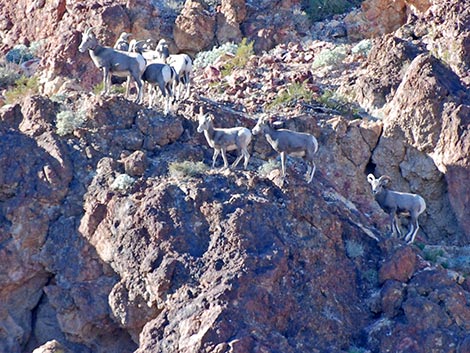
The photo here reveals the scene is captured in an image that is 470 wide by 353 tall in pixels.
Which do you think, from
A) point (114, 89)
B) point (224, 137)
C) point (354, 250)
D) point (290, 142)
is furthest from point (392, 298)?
point (114, 89)

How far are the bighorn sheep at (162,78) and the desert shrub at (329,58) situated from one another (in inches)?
232

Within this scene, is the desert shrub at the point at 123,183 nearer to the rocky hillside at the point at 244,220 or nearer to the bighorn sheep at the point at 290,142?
the rocky hillside at the point at 244,220

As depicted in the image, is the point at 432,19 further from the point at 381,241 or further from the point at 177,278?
the point at 177,278

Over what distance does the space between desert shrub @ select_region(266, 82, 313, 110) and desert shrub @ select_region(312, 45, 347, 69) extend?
2.10 metres

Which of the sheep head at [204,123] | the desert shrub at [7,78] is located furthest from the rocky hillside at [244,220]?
the desert shrub at [7,78]

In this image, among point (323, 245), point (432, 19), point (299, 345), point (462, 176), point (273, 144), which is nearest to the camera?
point (299, 345)

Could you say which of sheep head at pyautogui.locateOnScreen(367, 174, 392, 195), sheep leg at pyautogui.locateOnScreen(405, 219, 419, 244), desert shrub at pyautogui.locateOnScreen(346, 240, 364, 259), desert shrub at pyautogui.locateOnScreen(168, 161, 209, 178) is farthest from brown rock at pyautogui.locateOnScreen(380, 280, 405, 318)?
desert shrub at pyautogui.locateOnScreen(168, 161, 209, 178)

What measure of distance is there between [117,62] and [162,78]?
3.35 feet

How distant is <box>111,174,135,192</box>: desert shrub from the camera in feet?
77.9

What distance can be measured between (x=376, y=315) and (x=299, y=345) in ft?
5.43

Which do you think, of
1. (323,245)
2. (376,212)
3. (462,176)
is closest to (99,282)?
(323,245)

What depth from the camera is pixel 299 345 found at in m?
21.5

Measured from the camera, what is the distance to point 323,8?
3606 centimetres

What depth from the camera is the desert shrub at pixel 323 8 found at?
35.7 m
